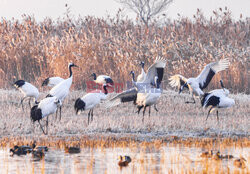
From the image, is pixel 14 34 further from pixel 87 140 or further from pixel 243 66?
pixel 87 140

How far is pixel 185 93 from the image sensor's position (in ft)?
49.0

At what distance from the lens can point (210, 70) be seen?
39.1ft

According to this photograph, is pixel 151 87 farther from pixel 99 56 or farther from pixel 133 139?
pixel 99 56

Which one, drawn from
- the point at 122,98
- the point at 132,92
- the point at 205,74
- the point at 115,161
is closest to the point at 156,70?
the point at 132,92

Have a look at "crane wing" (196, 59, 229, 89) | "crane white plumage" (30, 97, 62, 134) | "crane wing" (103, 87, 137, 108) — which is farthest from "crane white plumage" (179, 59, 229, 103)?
"crane white plumage" (30, 97, 62, 134)

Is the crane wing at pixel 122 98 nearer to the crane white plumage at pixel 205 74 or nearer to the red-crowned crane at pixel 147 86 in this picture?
→ the red-crowned crane at pixel 147 86

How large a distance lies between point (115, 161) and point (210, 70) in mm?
6056

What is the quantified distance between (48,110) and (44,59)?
781 cm

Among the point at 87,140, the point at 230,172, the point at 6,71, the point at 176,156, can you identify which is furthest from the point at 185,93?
the point at 230,172

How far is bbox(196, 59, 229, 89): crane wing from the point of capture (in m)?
11.8

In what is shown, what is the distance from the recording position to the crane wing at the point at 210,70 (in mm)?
11750

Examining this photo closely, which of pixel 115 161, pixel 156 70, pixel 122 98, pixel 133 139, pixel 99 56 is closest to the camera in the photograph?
pixel 115 161

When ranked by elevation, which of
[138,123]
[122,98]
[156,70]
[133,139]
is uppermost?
[156,70]

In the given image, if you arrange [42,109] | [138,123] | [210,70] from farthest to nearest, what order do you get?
[210,70] → [138,123] → [42,109]
